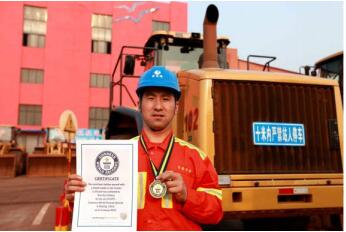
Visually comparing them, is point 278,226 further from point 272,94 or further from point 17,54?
point 17,54

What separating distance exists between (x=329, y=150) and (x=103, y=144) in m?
3.34

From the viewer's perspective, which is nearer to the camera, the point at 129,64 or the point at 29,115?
the point at 129,64

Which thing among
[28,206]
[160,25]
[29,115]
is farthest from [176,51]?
[160,25]

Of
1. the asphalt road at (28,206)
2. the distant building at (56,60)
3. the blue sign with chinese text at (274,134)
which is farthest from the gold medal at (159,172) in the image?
the distant building at (56,60)

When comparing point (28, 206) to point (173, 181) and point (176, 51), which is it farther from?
point (173, 181)

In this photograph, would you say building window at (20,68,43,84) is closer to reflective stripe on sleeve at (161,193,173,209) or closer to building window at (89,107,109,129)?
building window at (89,107,109,129)

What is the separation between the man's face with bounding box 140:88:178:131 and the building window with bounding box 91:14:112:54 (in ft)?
84.9

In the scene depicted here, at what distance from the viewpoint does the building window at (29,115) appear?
24.9 m

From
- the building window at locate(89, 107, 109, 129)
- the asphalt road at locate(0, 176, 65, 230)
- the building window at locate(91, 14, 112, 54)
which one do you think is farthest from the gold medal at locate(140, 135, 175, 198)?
the building window at locate(91, 14, 112, 54)

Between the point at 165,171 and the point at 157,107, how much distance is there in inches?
12.2

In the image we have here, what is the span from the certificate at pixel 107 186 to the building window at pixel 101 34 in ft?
85.5

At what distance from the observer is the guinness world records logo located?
1.65m

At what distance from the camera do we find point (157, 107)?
178 centimetres

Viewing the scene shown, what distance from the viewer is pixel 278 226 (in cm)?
468
